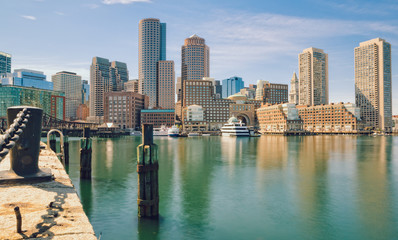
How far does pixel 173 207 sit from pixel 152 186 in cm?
642

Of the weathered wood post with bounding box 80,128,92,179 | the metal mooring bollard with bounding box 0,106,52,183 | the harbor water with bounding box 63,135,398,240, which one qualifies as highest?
the metal mooring bollard with bounding box 0,106,52,183

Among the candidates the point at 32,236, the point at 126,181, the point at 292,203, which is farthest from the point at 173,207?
the point at 32,236

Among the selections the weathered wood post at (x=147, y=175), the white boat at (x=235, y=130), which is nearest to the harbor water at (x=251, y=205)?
the weathered wood post at (x=147, y=175)

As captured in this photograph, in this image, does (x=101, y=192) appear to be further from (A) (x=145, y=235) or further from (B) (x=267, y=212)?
(B) (x=267, y=212)

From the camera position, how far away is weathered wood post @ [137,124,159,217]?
20.3 meters

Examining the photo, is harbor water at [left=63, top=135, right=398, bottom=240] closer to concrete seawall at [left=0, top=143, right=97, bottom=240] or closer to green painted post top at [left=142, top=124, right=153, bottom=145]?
green painted post top at [left=142, top=124, right=153, bottom=145]

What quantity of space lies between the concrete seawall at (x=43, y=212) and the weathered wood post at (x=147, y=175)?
26.3 ft

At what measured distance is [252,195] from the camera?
3088cm

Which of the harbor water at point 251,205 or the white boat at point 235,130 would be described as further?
the white boat at point 235,130

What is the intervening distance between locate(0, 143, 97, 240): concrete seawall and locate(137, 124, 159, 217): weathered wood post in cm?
801

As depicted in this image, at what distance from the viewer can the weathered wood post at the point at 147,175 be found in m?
20.3

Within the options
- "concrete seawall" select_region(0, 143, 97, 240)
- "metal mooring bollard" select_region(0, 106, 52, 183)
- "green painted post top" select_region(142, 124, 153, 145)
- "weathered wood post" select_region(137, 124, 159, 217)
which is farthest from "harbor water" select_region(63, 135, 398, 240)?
"concrete seawall" select_region(0, 143, 97, 240)

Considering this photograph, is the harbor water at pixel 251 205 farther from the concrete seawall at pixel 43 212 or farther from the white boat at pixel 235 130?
the white boat at pixel 235 130

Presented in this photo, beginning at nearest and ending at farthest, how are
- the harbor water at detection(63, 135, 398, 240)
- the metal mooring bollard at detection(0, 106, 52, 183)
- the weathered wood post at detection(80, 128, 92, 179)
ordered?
the metal mooring bollard at detection(0, 106, 52, 183) < the harbor water at detection(63, 135, 398, 240) < the weathered wood post at detection(80, 128, 92, 179)
